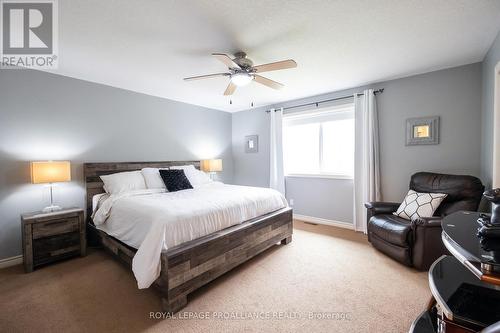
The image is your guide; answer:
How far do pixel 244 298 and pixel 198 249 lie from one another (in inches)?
24.7

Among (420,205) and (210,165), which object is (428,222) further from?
(210,165)

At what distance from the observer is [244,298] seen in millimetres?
1985

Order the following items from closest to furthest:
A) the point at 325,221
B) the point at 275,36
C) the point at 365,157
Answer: the point at 275,36
the point at 365,157
the point at 325,221

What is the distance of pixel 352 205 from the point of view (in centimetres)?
379

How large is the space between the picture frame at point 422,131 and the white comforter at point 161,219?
232 cm

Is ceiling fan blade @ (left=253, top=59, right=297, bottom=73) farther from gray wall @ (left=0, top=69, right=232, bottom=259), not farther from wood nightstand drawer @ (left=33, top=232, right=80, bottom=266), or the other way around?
wood nightstand drawer @ (left=33, top=232, right=80, bottom=266)

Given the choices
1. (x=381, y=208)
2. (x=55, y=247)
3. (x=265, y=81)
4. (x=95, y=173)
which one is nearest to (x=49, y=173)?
(x=95, y=173)

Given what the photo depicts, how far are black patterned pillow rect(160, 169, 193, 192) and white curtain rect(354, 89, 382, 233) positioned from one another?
9.44 ft

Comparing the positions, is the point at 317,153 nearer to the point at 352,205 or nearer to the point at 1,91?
the point at 352,205

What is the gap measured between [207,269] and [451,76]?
155 inches

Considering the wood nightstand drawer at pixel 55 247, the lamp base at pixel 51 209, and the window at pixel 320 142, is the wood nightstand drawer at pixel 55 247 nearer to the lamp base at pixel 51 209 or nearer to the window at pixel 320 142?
the lamp base at pixel 51 209

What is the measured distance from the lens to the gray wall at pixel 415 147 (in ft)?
9.23

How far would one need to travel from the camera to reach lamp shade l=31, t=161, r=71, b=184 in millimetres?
2494

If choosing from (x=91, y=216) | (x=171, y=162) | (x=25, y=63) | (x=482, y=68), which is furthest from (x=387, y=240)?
(x=25, y=63)
